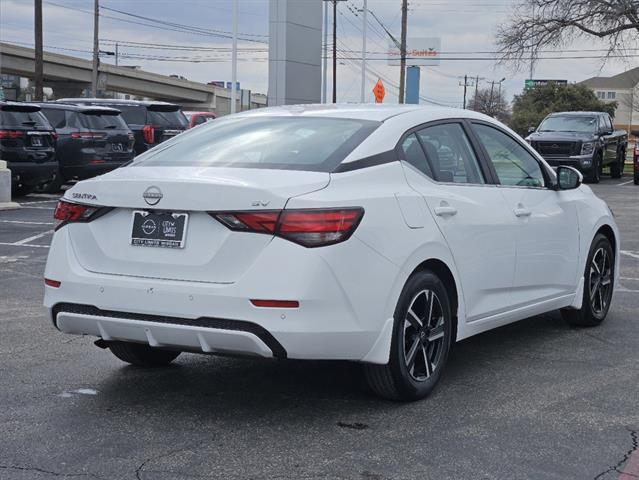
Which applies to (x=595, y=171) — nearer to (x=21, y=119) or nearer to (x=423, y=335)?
(x=21, y=119)

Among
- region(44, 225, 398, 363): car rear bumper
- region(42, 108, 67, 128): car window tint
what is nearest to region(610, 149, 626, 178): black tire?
region(42, 108, 67, 128): car window tint

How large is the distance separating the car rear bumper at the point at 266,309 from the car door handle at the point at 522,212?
164 centimetres

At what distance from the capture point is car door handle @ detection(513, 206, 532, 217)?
6.29 meters

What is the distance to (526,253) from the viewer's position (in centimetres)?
638

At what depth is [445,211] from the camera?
216 inches

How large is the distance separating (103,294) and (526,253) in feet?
9.33

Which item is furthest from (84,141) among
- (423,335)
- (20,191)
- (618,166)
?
(618,166)

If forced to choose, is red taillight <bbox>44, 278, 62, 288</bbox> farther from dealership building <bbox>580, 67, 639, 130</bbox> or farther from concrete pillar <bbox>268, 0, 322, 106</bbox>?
dealership building <bbox>580, 67, 639, 130</bbox>

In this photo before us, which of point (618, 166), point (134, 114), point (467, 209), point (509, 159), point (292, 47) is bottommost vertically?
point (618, 166)

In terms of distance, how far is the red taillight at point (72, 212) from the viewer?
5.11 meters

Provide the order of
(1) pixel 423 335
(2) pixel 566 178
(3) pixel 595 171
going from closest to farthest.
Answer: (1) pixel 423 335 → (2) pixel 566 178 → (3) pixel 595 171

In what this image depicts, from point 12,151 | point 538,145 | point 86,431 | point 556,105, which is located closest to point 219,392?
point 86,431

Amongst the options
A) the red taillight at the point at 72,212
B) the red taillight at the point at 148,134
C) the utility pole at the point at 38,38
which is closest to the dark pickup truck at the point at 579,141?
the red taillight at the point at 148,134

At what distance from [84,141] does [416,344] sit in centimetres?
1573
